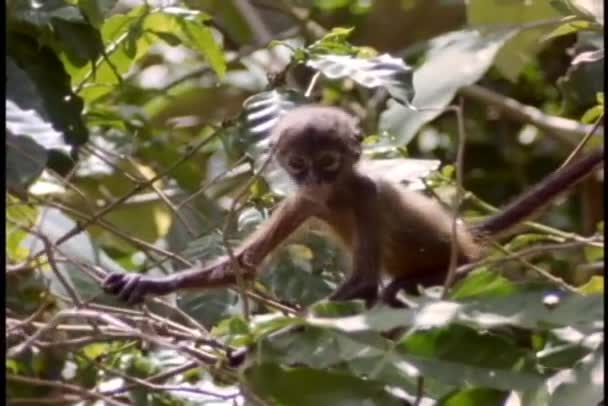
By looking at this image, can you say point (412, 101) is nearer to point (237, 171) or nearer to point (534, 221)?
point (534, 221)

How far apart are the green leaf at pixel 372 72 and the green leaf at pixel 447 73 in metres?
0.06

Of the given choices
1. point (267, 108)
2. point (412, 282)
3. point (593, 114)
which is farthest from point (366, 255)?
point (593, 114)

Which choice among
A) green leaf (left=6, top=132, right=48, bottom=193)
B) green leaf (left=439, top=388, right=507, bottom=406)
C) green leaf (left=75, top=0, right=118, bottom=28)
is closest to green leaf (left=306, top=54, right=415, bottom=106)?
green leaf (left=75, top=0, right=118, bottom=28)

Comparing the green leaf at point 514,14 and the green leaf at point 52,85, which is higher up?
the green leaf at point 52,85

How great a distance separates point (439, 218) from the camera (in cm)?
293

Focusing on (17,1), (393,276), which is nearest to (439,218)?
(393,276)

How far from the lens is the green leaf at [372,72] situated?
254 cm

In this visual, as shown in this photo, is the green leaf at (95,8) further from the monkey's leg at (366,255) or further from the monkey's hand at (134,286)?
the monkey's leg at (366,255)

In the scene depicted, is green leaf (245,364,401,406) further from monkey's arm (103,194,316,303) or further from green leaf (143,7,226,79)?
green leaf (143,7,226,79)

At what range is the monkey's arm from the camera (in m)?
2.66

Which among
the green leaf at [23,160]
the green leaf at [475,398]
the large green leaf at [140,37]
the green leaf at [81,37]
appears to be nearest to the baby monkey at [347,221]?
the large green leaf at [140,37]

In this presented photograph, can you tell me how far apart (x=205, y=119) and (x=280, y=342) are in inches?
109

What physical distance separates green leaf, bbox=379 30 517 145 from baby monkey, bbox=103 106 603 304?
0.57ft

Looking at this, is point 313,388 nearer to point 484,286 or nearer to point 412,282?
point 484,286
